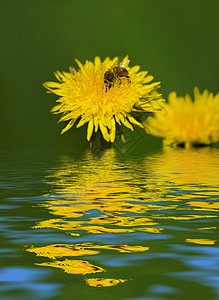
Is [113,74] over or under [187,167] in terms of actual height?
over

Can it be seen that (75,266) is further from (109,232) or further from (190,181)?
(190,181)

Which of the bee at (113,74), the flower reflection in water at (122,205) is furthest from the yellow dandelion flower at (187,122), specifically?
the flower reflection in water at (122,205)

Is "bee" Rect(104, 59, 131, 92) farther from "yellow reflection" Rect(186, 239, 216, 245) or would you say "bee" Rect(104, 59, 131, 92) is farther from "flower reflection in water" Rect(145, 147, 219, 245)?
"yellow reflection" Rect(186, 239, 216, 245)

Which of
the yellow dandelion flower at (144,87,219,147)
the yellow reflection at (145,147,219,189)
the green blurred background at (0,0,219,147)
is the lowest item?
the yellow reflection at (145,147,219,189)

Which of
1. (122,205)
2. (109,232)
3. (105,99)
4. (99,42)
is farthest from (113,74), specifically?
(109,232)

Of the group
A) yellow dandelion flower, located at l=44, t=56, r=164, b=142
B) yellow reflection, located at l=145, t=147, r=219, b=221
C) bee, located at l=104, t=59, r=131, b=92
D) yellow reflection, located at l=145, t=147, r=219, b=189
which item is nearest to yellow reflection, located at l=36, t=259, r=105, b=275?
yellow reflection, located at l=145, t=147, r=219, b=221

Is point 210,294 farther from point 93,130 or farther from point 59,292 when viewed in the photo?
point 93,130
